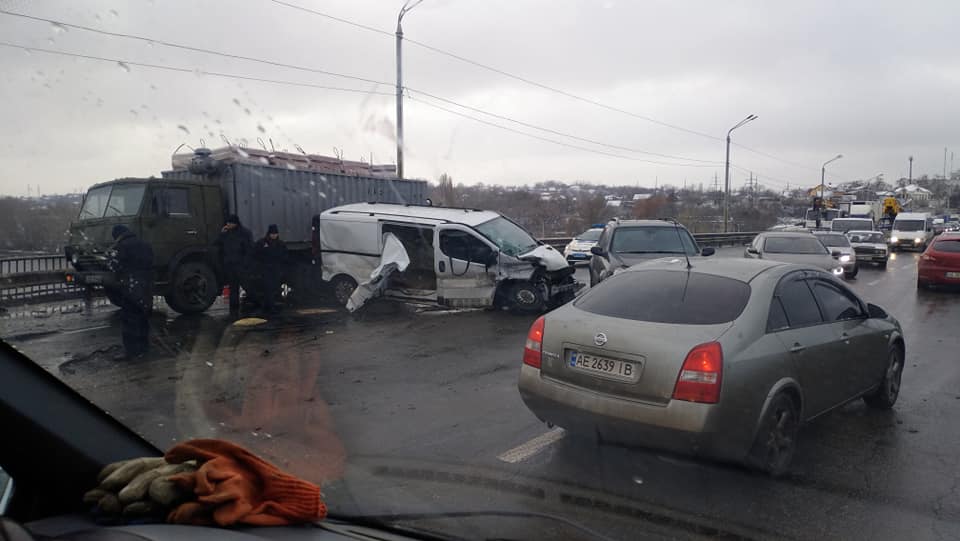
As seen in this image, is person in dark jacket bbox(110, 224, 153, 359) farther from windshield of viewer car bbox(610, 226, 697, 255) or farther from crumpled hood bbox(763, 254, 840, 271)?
crumpled hood bbox(763, 254, 840, 271)

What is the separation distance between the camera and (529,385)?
16.1 feet

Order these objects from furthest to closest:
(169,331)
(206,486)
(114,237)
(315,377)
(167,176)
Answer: (167,176), (169,331), (114,237), (315,377), (206,486)

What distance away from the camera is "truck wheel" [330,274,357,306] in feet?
43.0

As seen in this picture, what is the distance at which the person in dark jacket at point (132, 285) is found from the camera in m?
8.21

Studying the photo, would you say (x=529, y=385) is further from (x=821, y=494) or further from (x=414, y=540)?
(x=414, y=540)

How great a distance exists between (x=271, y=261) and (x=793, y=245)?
39.8ft

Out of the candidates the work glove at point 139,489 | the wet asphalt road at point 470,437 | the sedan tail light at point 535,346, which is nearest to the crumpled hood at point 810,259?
the wet asphalt road at point 470,437

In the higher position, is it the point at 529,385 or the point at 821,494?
the point at 529,385

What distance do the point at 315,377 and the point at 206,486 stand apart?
542 centimetres

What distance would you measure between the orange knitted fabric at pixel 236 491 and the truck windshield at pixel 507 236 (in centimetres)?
996

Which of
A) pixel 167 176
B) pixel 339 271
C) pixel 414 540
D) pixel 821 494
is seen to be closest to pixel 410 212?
pixel 339 271

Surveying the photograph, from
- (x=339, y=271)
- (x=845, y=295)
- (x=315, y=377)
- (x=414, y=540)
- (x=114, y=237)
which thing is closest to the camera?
(x=414, y=540)

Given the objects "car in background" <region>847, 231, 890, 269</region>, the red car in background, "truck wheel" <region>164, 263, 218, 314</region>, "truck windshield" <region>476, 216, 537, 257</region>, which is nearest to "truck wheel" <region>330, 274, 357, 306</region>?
"truck wheel" <region>164, 263, 218, 314</region>

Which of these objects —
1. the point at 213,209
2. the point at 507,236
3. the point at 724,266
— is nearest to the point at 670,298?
the point at 724,266
